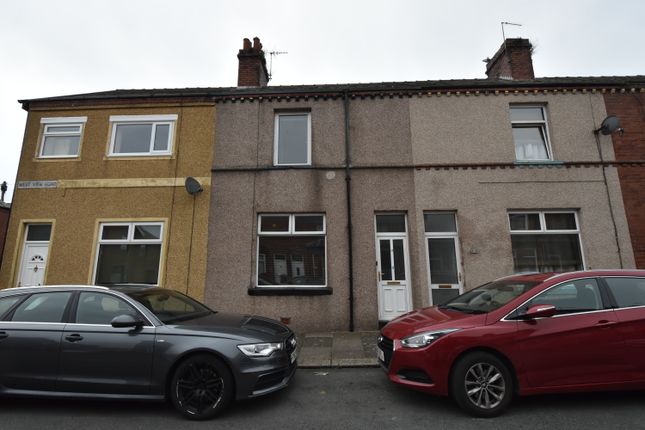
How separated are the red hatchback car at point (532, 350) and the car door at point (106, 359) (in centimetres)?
302

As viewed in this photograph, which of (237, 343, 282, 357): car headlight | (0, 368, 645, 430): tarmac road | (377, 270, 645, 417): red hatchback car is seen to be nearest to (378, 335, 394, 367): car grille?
(377, 270, 645, 417): red hatchback car

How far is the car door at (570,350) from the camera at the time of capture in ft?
12.6

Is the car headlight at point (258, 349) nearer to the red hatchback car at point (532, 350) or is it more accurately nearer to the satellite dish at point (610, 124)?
the red hatchback car at point (532, 350)

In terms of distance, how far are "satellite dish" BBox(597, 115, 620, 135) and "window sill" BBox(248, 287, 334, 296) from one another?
7.82m

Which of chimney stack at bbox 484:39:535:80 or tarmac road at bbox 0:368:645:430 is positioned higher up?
chimney stack at bbox 484:39:535:80

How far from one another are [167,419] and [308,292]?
4.47m

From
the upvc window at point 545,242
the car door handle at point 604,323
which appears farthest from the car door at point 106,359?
the upvc window at point 545,242

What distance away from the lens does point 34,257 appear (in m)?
8.73

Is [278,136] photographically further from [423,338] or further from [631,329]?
[631,329]

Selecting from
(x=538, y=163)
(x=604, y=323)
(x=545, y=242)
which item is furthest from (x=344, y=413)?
(x=538, y=163)

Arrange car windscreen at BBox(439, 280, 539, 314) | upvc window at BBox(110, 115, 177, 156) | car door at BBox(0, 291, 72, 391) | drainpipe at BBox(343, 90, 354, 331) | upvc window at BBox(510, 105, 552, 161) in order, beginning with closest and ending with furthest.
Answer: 1. car door at BBox(0, 291, 72, 391)
2. car windscreen at BBox(439, 280, 539, 314)
3. drainpipe at BBox(343, 90, 354, 331)
4. upvc window at BBox(510, 105, 552, 161)
5. upvc window at BBox(110, 115, 177, 156)

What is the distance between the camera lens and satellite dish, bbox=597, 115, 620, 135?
8336 mm

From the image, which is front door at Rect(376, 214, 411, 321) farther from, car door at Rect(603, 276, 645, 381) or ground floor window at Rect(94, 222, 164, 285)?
ground floor window at Rect(94, 222, 164, 285)

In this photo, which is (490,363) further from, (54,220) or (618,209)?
(54,220)
